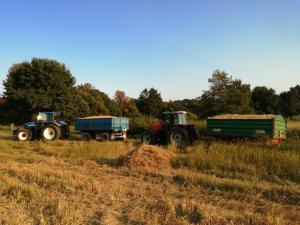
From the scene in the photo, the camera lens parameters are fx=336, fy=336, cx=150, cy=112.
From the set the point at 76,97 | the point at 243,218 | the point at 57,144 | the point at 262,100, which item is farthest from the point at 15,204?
the point at 262,100

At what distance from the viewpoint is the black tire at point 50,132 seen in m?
20.6

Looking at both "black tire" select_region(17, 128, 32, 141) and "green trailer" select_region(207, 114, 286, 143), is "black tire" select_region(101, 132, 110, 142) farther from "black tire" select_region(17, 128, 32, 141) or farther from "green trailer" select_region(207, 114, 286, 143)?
"green trailer" select_region(207, 114, 286, 143)

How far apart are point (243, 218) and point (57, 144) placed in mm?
14068

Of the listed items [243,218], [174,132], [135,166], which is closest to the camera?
[243,218]

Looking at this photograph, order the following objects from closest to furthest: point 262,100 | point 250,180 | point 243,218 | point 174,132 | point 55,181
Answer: point 243,218
point 55,181
point 250,180
point 174,132
point 262,100

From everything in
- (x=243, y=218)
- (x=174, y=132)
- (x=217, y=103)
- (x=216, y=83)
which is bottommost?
(x=243, y=218)

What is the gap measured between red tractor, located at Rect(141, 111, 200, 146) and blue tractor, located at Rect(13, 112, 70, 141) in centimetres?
595

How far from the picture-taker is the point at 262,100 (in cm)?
6475

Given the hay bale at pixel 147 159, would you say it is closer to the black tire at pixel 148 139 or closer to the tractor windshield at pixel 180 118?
the tractor windshield at pixel 180 118

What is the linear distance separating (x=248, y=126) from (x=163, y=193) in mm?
10370

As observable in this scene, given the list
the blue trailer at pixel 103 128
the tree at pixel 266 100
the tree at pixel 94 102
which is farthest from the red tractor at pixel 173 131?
the tree at pixel 266 100

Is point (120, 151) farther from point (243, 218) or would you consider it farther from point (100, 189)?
point (243, 218)

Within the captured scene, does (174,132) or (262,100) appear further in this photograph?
(262,100)

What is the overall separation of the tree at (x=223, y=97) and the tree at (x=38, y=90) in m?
15.4
